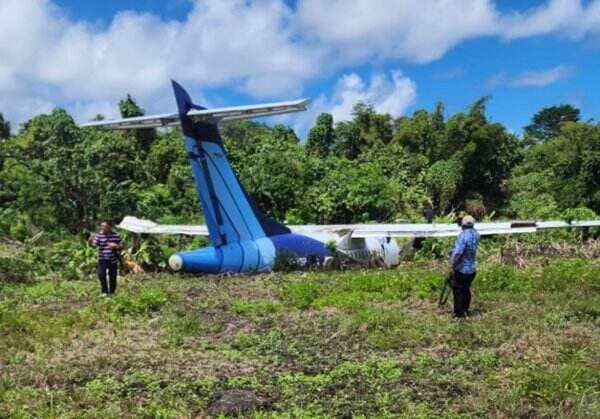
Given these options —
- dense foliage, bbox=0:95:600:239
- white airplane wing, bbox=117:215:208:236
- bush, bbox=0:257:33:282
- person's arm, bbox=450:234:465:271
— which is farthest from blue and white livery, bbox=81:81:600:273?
dense foliage, bbox=0:95:600:239

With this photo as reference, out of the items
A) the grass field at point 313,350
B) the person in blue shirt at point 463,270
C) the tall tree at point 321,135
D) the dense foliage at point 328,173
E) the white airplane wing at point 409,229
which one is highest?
the tall tree at point 321,135

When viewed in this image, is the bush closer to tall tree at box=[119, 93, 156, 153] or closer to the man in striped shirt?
the man in striped shirt

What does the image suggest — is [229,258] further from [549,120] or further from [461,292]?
[549,120]

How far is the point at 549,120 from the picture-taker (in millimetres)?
64875

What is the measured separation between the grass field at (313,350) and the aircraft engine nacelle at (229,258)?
1.22 metres

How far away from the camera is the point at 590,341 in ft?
28.2

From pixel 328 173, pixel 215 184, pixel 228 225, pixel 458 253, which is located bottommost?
pixel 458 253

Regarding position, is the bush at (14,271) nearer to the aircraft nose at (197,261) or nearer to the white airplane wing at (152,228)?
the white airplane wing at (152,228)

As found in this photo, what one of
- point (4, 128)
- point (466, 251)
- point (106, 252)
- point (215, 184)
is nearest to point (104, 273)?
point (106, 252)

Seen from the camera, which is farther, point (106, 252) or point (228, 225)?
point (228, 225)

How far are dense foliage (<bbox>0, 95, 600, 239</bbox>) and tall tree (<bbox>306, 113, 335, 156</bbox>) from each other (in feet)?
0.22

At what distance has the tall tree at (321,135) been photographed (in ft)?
123

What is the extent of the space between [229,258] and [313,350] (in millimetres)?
6617

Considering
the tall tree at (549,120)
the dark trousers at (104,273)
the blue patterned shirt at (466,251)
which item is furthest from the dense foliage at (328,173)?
the tall tree at (549,120)
